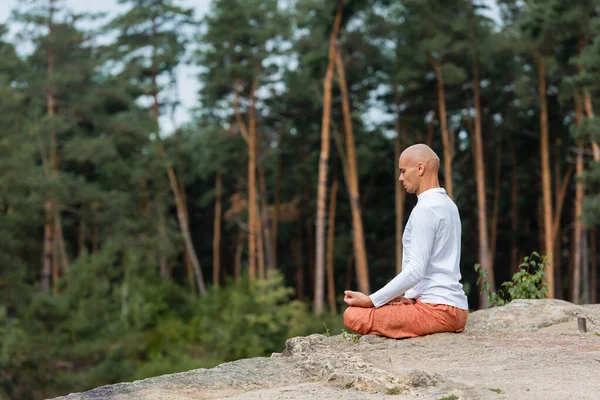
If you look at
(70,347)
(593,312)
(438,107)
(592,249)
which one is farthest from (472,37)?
(593,312)

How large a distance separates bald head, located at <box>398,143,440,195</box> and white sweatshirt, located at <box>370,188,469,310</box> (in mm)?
61

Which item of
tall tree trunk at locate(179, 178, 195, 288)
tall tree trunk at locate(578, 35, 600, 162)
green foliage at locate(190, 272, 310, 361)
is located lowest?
green foliage at locate(190, 272, 310, 361)

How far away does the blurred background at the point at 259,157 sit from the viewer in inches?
973

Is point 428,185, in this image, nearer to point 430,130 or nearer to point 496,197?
point 430,130

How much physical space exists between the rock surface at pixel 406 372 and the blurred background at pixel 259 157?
1756cm

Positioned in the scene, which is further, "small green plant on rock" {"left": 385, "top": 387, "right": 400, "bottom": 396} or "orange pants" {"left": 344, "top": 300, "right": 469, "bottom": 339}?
"orange pants" {"left": 344, "top": 300, "right": 469, "bottom": 339}

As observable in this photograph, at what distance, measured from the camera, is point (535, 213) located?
38844mm

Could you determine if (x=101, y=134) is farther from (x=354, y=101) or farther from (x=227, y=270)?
(x=227, y=270)

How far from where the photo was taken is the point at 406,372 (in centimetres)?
436

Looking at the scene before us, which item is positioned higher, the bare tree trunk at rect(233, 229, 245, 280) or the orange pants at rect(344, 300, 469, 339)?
the orange pants at rect(344, 300, 469, 339)

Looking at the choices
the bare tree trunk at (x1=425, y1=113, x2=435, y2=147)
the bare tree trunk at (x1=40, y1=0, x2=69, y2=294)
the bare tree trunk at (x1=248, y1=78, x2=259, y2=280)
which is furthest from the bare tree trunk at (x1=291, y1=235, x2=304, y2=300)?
the bare tree trunk at (x1=40, y1=0, x2=69, y2=294)

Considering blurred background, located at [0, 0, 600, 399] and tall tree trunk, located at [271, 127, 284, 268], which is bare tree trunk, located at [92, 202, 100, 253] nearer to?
blurred background, located at [0, 0, 600, 399]

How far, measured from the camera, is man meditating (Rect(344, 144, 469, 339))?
527cm

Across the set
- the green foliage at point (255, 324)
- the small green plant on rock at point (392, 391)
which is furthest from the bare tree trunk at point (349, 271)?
the small green plant on rock at point (392, 391)
